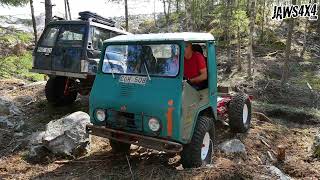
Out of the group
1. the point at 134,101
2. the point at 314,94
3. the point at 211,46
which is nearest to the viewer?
the point at 134,101

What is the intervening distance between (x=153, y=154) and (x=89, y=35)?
376 centimetres

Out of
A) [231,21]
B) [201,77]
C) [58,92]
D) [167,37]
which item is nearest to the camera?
[167,37]

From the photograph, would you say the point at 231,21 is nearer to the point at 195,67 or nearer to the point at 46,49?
the point at 46,49

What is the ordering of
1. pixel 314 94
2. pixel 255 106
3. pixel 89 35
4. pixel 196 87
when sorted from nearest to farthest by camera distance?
pixel 196 87, pixel 89 35, pixel 255 106, pixel 314 94

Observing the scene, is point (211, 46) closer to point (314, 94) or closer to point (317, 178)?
point (317, 178)

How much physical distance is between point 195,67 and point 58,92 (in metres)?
5.18

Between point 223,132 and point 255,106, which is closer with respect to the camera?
point 223,132

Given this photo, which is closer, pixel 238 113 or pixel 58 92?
pixel 238 113

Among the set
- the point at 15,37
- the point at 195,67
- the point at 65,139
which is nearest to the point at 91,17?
the point at 65,139

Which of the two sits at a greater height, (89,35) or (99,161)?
(89,35)

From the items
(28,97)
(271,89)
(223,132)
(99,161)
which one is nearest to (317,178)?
(223,132)

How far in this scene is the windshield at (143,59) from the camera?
19.8 ft

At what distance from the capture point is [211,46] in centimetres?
690

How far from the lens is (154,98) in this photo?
5820 mm
